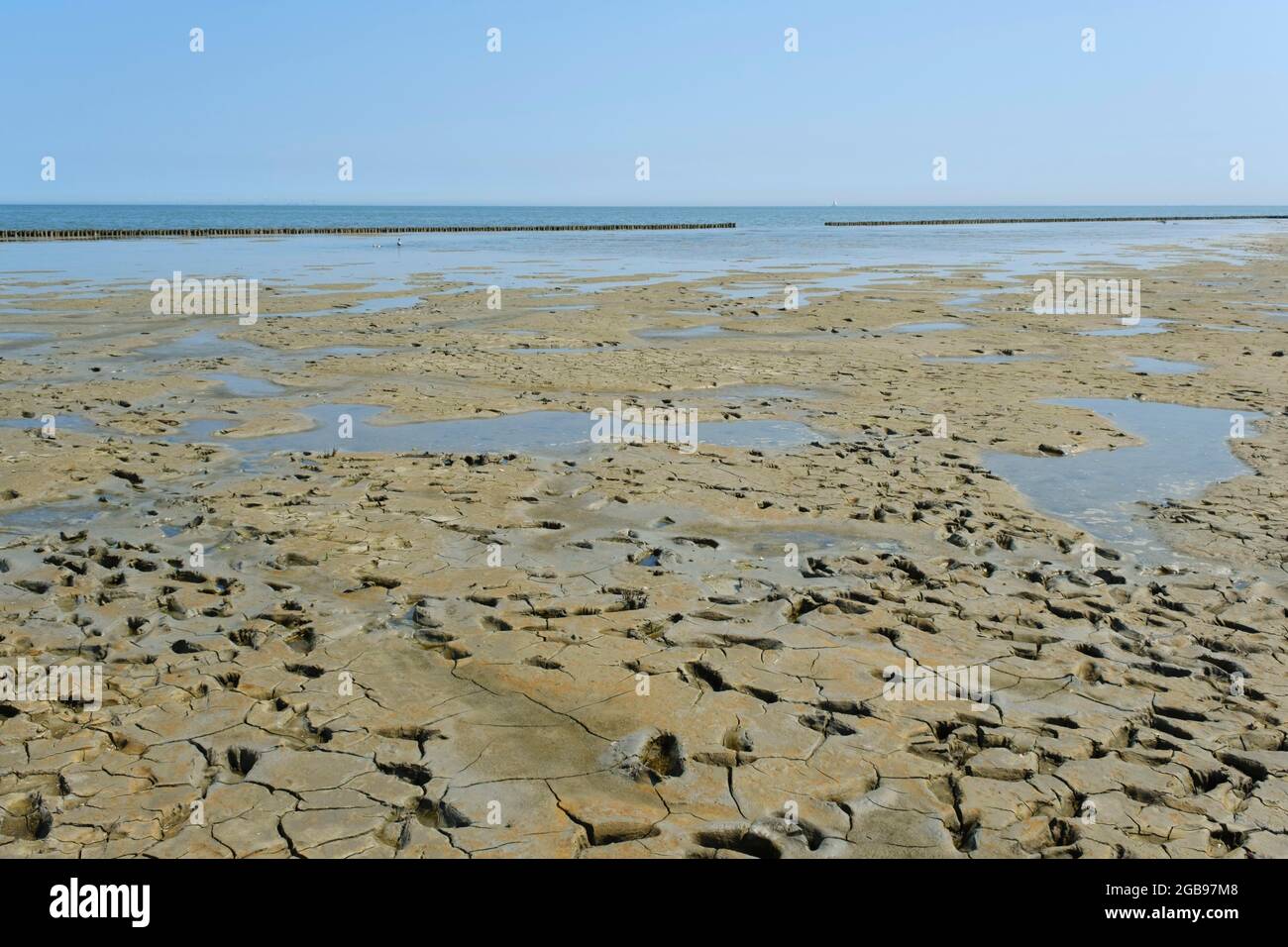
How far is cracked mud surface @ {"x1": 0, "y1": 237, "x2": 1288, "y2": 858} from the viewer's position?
12.6 feet

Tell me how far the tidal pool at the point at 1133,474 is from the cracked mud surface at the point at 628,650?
237mm

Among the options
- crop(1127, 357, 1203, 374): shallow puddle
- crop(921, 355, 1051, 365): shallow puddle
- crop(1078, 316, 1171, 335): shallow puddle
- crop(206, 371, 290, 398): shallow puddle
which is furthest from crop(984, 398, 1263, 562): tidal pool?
crop(206, 371, 290, 398): shallow puddle

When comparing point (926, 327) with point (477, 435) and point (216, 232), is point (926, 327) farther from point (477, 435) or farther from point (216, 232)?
point (216, 232)

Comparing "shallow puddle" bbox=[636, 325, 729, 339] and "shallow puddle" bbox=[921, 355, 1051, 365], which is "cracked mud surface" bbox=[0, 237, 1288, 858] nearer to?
"shallow puddle" bbox=[921, 355, 1051, 365]

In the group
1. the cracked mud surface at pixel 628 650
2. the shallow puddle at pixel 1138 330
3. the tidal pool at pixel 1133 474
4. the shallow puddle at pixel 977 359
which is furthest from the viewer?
the shallow puddle at pixel 1138 330

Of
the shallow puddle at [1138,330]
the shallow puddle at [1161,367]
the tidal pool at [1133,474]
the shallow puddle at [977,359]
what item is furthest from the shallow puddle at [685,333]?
the tidal pool at [1133,474]

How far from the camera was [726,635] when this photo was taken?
5.48m

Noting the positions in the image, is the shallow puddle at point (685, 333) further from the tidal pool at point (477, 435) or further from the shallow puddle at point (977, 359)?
the tidal pool at point (477, 435)

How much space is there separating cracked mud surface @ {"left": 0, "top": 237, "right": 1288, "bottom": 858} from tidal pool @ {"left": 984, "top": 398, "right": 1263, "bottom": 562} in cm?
24

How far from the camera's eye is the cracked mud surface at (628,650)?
12.6ft

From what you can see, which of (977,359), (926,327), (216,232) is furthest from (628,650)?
(216,232)
